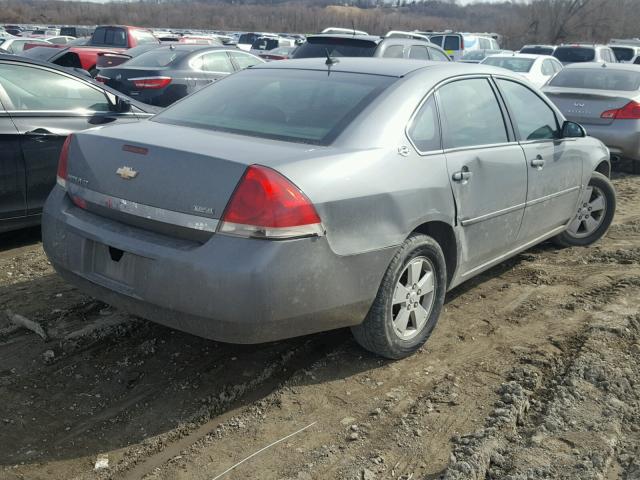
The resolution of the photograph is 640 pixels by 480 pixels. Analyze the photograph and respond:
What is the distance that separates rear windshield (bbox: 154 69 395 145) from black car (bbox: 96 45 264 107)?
624 centimetres

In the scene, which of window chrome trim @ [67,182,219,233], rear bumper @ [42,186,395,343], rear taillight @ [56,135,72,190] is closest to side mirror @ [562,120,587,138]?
rear bumper @ [42,186,395,343]

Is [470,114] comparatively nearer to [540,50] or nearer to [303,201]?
[303,201]

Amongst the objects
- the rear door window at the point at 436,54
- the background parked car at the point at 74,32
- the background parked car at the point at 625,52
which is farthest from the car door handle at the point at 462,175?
the background parked car at the point at 74,32

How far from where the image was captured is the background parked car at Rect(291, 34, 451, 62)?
9680mm

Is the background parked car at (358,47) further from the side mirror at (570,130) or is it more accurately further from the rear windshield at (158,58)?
the side mirror at (570,130)

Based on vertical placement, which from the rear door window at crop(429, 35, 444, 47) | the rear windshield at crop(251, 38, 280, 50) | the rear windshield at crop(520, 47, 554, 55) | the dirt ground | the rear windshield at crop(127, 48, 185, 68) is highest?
the rear door window at crop(429, 35, 444, 47)

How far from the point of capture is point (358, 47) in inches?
383

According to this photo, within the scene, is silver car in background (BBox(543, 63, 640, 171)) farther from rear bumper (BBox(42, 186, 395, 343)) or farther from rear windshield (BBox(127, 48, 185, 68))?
rear bumper (BBox(42, 186, 395, 343))

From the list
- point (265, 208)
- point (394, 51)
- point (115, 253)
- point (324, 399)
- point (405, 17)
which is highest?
point (405, 17)

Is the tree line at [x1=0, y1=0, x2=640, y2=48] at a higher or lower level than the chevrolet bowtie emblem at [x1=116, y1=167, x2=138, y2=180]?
higher

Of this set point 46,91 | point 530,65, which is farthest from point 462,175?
point 530,65

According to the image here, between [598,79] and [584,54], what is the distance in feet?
39.7

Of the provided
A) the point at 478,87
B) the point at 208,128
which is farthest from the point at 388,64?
the point at 208,128

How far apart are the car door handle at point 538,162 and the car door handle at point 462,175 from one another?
862 mm
